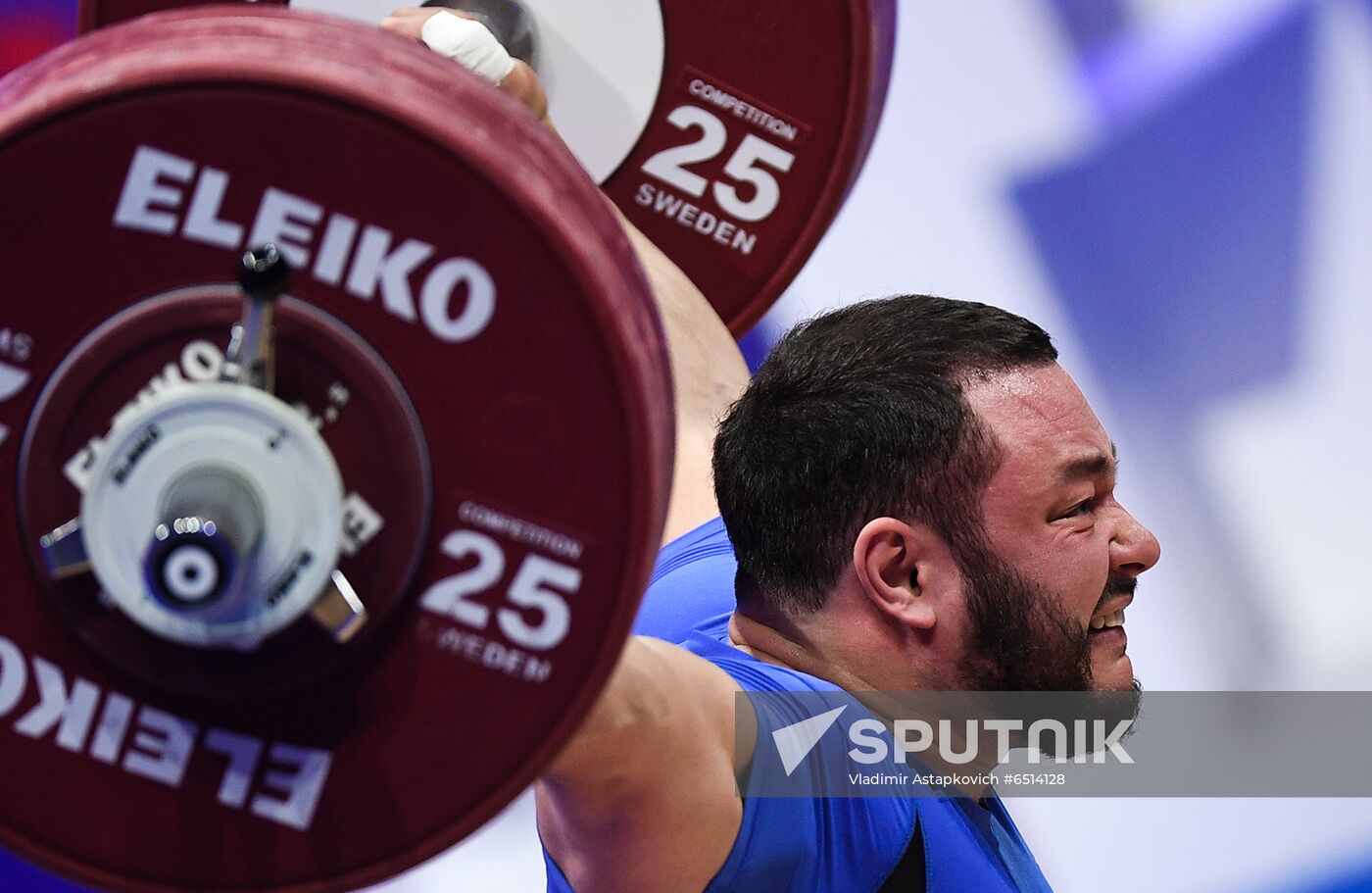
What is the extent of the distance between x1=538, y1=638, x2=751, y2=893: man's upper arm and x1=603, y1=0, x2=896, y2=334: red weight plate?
2.14 feet

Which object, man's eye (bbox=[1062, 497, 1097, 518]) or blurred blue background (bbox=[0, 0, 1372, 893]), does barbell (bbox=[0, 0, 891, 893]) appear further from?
blurred blue background (bbox=[0, 0, 1372, 893])

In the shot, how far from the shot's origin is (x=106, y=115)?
2.98ft

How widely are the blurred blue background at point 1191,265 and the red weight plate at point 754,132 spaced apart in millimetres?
950

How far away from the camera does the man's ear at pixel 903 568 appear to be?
1511mm

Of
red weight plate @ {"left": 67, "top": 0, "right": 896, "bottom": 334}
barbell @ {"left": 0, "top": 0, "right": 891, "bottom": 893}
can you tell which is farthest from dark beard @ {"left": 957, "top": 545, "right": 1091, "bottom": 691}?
barbell @ {"left": 0, "top": 0, "right": 891, "bottom": 893}

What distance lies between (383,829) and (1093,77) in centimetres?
241

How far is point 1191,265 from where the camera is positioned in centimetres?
290

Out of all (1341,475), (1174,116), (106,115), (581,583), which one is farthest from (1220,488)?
(106,115)

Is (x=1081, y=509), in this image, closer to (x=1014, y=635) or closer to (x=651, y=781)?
(x=1014, y=635)

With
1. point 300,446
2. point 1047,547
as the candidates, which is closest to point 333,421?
point 300,446

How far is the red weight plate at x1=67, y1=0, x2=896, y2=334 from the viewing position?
66.6 inches

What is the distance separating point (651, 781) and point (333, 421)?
0.40 m

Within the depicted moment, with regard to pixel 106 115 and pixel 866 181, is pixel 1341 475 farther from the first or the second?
pixel 106 115

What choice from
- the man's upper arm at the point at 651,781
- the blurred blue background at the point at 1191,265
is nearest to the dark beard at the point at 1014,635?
the man's upper arm at the point at 651,781
